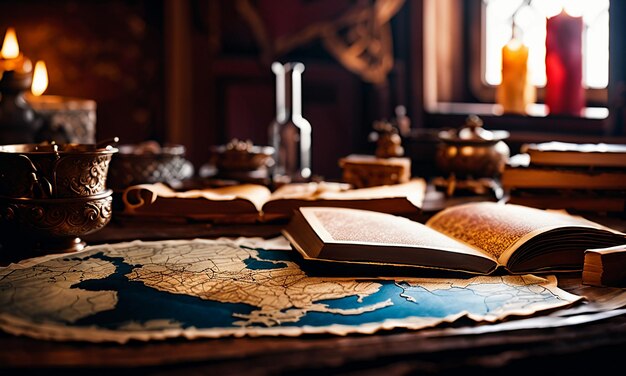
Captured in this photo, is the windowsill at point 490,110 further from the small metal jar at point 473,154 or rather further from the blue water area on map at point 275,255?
the blue water area on map at point 275,255

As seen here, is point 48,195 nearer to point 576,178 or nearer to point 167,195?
point 167,195

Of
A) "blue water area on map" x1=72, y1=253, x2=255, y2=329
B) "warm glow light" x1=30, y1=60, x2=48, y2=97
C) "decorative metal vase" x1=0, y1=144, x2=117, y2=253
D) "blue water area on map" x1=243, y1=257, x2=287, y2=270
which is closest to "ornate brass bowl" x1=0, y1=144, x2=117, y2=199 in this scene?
"decorative metal vase" x1=0, y1=144, x2=117, y2=253

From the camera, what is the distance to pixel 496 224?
1479mm

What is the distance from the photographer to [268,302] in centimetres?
116

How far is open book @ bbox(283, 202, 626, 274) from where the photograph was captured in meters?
1.33

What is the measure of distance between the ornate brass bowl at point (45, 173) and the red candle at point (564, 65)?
1.75 m

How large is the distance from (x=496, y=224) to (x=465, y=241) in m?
0.07

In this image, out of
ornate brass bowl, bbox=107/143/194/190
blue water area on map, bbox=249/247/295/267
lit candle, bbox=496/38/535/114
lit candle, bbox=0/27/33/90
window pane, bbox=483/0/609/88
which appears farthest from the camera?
window pane, bbox=483/0/609/88

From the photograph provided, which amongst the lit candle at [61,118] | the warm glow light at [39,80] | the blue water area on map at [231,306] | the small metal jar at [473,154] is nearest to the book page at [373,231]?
the blue water area on map at [231,306]

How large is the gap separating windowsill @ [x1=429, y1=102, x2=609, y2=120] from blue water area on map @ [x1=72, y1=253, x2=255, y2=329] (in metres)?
1.80

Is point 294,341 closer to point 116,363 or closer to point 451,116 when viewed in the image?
point 116,363

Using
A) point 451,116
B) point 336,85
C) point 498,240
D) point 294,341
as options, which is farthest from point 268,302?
point 336,85

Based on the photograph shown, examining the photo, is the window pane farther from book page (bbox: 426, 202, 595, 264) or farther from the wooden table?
the wooden table

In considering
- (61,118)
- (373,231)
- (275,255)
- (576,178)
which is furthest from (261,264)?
(61,118)
